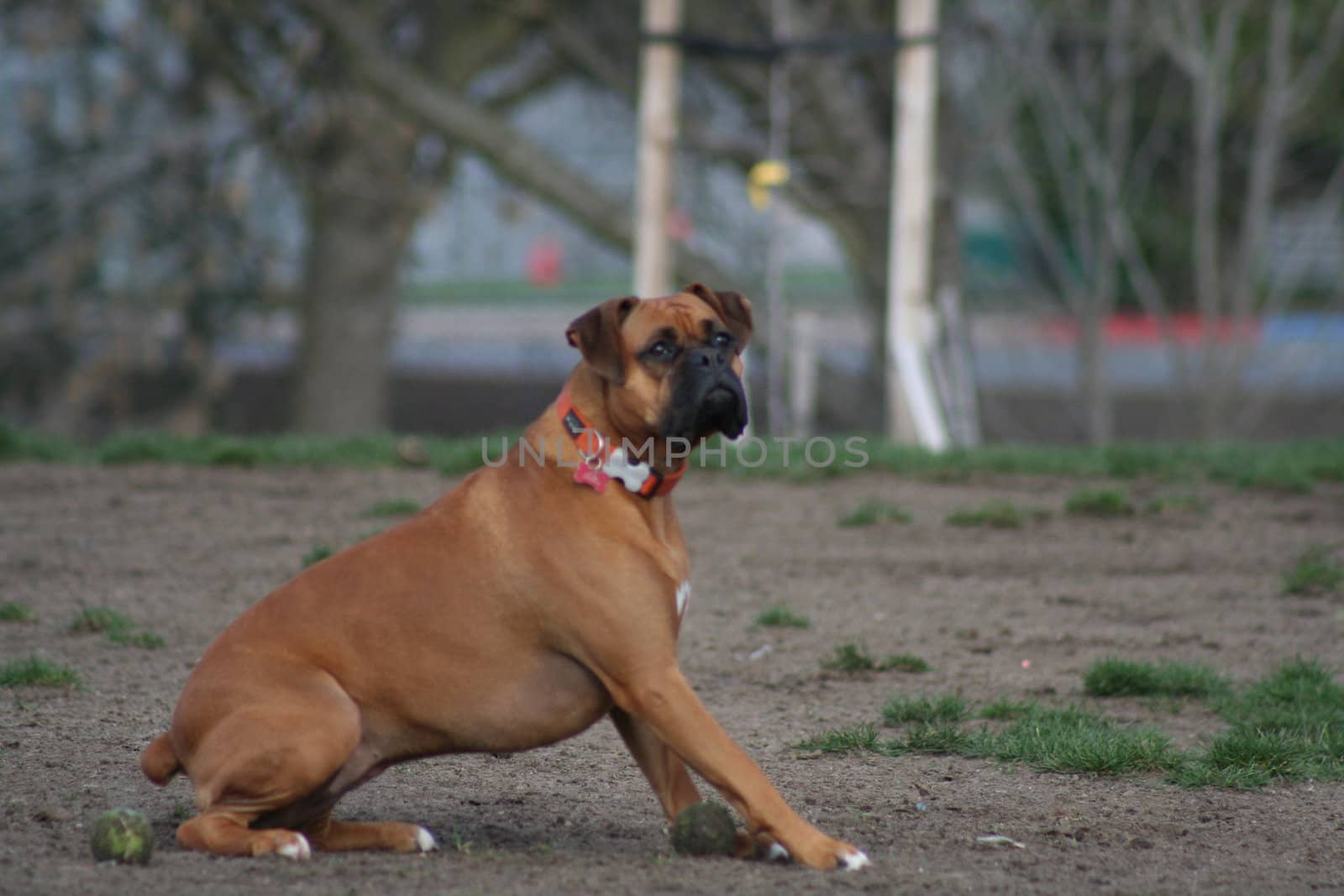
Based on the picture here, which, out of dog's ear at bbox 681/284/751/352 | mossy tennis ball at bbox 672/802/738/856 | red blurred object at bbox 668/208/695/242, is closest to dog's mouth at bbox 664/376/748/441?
dog's ear at bbox 681/284/751/352

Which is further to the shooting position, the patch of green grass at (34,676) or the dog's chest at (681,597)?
the patch of green grass at (34,676)

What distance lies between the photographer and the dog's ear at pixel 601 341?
4.67 m

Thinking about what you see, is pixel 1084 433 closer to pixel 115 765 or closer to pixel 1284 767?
pixel 1284 767

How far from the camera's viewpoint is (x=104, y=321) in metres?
17.4

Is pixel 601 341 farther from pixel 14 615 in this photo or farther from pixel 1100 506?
pixel 1100 506

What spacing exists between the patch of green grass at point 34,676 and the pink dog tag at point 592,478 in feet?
9.74

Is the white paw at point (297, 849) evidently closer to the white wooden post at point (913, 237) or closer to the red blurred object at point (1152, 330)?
the white wooden post at point (913, 237)

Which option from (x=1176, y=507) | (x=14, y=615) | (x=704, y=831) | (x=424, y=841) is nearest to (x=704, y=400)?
(x=704, y=831)

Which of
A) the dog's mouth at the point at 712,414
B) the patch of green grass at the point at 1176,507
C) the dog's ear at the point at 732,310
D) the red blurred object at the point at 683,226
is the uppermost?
the red blurred object at the point at 683,226

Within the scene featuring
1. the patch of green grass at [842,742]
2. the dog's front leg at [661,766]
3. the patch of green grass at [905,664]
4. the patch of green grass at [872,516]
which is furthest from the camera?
the patch of green grass at [872,516]

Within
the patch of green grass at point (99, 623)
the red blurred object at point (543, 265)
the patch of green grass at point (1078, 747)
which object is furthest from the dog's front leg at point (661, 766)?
the red blurred object at point (543, 265)

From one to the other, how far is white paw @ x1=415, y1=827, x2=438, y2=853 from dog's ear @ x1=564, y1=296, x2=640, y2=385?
1443 millimetres

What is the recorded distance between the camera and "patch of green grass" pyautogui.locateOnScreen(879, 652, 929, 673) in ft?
23.4

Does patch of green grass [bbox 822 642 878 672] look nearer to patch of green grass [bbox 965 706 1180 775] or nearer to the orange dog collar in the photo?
patch of green grass [bbox 965 706 1180 775]
